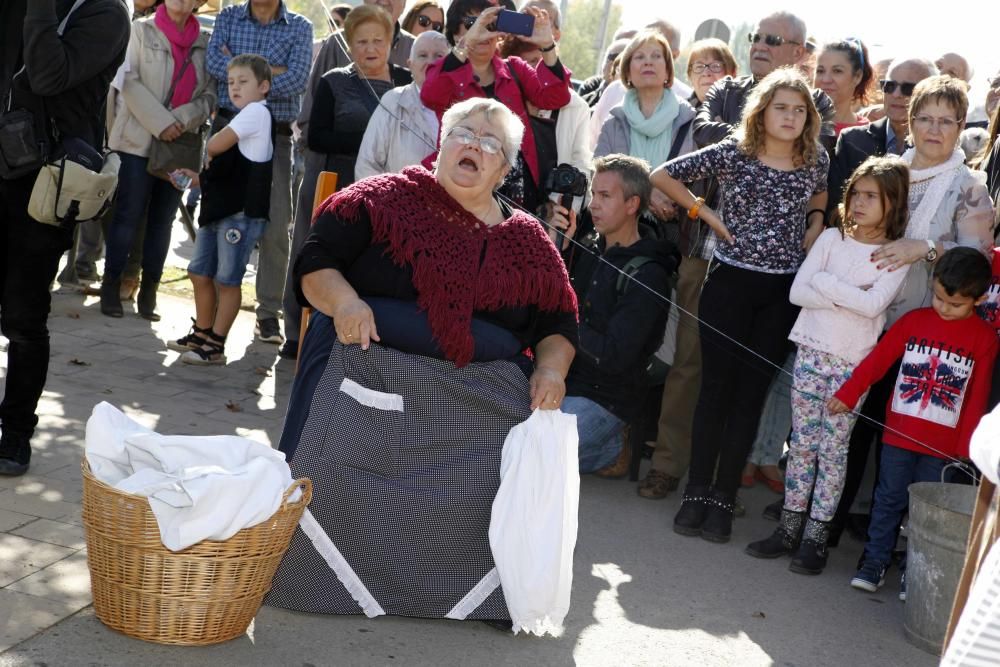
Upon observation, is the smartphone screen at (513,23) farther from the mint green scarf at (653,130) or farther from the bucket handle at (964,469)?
the bucket handle at (964,469)

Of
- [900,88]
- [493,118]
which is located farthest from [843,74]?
[493,118]

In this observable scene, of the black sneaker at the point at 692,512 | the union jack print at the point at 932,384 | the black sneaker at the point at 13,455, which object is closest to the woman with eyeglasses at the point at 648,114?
the black sneaker at the point at 692,512

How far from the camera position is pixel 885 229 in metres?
5.49

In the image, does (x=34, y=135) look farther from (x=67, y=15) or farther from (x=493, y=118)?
(x=493, y=118)

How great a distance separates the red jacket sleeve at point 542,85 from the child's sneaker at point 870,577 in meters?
2.77

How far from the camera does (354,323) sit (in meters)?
4.21

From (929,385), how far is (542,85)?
2.51 meters

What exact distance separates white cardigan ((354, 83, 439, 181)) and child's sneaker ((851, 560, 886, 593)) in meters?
2.95

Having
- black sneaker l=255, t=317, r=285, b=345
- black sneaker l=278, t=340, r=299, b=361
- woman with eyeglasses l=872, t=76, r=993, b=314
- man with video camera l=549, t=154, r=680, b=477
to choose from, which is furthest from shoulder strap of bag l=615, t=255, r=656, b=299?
black sneaker l=255, t=317, r=285, b=345

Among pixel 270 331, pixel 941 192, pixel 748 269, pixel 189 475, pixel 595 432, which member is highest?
pixel 941 192

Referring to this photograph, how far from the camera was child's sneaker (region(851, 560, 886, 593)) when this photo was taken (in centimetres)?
534

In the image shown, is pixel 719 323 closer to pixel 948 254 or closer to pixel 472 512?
pixel 948 254

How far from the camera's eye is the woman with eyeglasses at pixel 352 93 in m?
7.40

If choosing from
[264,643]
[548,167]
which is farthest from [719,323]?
[264,643]
